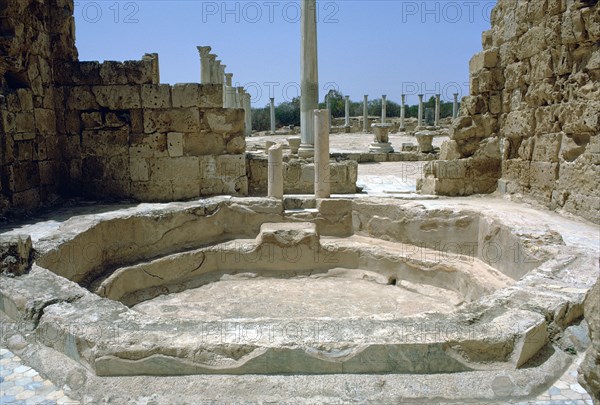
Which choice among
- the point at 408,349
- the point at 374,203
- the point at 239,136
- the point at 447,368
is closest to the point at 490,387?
the point at 447,368

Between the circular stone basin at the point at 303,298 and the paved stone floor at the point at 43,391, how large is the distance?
263 cm

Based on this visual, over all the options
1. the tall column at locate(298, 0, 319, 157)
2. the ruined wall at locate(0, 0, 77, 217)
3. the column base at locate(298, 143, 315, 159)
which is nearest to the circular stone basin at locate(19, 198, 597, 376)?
the ruined wall at locate(0, 0, 77, 217)

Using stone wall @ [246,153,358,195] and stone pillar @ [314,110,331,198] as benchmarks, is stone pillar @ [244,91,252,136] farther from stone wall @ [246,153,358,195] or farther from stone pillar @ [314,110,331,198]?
stone pillar @ [314,110,331,198]

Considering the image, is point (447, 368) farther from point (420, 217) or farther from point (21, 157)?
point (21, 157)

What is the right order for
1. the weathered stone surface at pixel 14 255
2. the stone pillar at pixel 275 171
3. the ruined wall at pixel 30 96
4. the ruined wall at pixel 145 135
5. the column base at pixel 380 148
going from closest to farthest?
the weathered stone surface at pixel 14 255 < the ruined wall at pixel 30 96 < the stone pillar at pixel 275 171 < the ruined wall at pixel 145 135 < the column base at pixel 380 148

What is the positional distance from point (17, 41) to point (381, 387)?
7379 mm

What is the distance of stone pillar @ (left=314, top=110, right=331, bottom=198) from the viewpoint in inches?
332

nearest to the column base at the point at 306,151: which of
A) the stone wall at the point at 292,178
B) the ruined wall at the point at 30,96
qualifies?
the stone wall at the point at 292,178

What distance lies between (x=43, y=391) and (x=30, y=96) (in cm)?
624

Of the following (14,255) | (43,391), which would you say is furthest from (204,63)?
(43,391)

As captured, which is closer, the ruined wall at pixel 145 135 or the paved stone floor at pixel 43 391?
the paved stone floor at pixel 43 391

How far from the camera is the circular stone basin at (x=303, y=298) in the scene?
243 inches

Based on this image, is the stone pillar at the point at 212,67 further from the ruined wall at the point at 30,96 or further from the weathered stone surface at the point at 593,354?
the weathered stone surface at the point at 593,354

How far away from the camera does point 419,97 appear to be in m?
36.4
